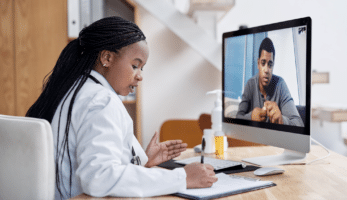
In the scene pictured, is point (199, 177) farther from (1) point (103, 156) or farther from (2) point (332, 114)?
(2) point (332, 114)

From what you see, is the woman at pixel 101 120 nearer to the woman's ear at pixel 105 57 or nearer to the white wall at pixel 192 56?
the woman's ear at pixel 105 57

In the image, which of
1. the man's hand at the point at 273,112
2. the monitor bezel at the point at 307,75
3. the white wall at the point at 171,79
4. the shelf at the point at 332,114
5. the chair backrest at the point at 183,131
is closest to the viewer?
the monitor bezel at the point at 307,75

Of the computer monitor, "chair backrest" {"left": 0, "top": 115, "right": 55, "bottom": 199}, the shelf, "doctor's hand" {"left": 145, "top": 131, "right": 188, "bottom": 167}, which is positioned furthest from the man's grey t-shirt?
the shelf

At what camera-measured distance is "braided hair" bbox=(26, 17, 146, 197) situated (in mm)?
909

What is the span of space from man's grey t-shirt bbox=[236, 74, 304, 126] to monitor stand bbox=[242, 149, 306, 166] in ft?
0.53

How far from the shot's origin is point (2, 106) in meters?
2.43

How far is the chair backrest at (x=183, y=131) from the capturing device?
7.91 ft

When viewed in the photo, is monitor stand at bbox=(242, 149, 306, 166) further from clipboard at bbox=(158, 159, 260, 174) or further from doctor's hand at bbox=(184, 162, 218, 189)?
doctor's hand at bbox=(184, 162, 218, 189)

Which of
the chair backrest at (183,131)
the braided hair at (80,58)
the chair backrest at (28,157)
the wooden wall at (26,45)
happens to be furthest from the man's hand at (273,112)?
the wooden wall at (26,45)

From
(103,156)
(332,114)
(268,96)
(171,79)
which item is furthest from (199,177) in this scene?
(171,79)

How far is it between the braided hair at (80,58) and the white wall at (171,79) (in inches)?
68.5

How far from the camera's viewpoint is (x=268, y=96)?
3.99ft

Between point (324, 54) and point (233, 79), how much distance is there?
1.57 meters

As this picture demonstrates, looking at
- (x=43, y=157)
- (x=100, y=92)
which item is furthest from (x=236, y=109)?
(x=43, y=157)
